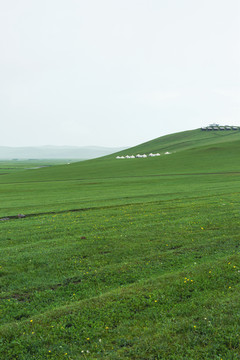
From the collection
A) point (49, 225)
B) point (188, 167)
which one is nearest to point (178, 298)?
point (49, 225)

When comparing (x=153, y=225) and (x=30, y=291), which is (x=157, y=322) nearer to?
(x=30, y=291)

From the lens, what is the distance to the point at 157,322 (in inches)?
316

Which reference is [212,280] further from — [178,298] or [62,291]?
[62,291]

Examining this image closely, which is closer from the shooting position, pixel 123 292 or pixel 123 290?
pixel 123 292

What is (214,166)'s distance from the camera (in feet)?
258

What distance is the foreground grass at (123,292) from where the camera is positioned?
7.23 metres

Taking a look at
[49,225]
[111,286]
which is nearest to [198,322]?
[111,286]

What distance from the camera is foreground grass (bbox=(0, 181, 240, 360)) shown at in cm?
723

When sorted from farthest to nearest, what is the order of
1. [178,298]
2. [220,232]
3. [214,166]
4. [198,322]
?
[214,166], [220,232], [178,298], [198,322]

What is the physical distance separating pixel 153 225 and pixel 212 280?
29.0 feet

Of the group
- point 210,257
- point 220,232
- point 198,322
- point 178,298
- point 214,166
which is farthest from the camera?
point 214,166

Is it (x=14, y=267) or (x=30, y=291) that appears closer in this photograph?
(x=30, y=291)

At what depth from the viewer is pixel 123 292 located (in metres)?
9.71

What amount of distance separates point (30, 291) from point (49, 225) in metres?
10.7
